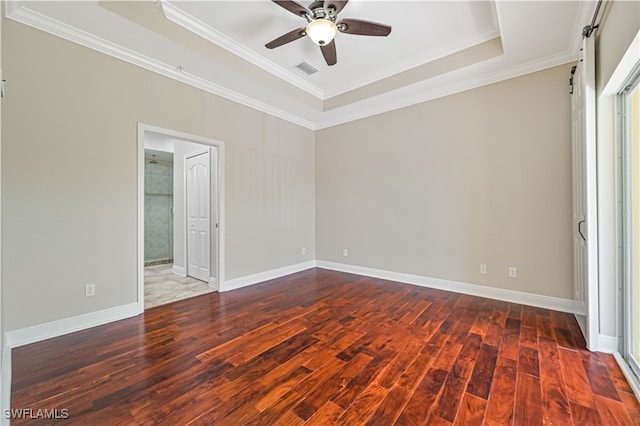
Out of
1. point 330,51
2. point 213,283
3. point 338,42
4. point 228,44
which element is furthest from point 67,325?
point 338,42

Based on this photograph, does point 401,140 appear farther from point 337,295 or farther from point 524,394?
point 524,394

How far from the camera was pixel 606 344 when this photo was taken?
219 cm

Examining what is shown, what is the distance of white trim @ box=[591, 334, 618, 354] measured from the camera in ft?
7.07

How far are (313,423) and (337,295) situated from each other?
2.20 m

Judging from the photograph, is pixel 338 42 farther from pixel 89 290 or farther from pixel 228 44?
pixel 89 290

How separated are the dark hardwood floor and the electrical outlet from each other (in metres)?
0.38

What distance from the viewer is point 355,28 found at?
2.50 meters

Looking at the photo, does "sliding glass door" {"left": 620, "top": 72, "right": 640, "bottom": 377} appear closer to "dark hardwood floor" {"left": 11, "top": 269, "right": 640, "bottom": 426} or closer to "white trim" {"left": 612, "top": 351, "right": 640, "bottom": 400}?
"white trim" {"left": 612, "top": 351, "right": 640, "bottom": 400}

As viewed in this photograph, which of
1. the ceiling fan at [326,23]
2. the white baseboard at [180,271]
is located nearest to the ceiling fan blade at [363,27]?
the ceiling fan at [326,23]

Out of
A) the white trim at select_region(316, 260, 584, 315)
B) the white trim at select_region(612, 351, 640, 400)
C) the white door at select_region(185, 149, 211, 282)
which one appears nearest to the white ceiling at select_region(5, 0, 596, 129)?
the white door at select_region(185, 149, 211, 282)

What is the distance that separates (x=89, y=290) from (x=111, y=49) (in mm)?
2500

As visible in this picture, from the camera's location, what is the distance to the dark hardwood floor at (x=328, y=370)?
159 cm

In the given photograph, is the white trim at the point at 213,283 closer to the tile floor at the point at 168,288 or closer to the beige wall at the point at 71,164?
the tile floor at the point at 168,288

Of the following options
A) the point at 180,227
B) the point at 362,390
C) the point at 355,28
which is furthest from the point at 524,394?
the point at 180,227
